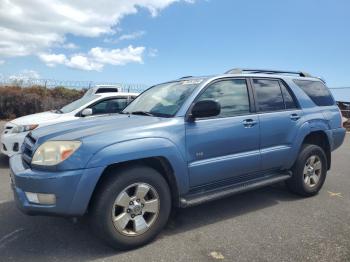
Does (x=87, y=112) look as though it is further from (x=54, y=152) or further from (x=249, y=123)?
(x=54, y=152)

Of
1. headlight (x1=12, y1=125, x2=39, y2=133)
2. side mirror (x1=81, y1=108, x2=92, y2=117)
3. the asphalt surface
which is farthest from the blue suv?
headlight (x1=12, y1=125, x2=39, y2=133)

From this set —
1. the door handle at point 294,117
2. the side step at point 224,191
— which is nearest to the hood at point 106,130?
the side step at point 224,191

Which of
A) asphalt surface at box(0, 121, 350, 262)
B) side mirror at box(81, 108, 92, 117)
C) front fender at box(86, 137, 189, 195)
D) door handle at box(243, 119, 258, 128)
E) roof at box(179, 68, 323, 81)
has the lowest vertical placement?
asphalt surface at box(0, 121, 350, 262)

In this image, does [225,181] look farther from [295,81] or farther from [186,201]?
[295,81]

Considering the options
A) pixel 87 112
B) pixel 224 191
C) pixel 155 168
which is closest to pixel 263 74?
pixel 224 191

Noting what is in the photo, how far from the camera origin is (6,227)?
4262mm

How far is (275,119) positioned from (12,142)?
4868mm

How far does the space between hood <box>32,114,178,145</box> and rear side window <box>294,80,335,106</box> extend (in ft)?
8.33

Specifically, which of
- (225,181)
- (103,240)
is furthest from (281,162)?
(103,240)

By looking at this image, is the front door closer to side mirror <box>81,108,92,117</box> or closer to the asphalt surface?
the asphalt surface

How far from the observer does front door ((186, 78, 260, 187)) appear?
4.11 metres

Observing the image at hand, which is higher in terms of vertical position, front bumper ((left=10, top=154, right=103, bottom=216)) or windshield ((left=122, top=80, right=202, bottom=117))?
windshield ((left=122, top=80, right=202, bottom=117))

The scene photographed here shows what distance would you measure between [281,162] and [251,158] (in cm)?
66

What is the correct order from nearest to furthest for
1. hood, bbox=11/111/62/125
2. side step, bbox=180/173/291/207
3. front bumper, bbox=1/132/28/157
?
side step, bbox=180/173/291/207 < front bumper, bbox=1/132/28/157 < hood, bbox=11/111/62/125
